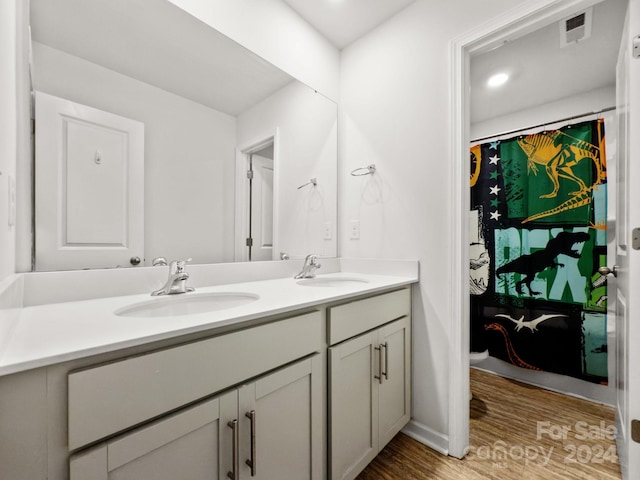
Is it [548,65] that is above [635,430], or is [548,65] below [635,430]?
above

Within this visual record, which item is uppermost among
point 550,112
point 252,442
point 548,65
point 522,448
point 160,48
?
point 548,65

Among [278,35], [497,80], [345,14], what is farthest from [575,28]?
[278,35]

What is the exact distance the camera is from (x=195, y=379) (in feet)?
2.36

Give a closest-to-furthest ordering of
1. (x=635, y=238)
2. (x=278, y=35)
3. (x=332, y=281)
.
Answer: (x=635, y=238)
(x=278, y=35)
(x=332, y=281)

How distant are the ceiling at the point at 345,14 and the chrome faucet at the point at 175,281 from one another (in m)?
1.52

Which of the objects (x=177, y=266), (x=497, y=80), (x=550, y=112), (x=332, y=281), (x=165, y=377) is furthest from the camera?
(x=550, y=112)

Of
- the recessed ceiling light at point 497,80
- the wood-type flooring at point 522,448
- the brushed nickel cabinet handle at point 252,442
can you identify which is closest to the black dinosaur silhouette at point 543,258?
the wood-type flooring at point 522,448

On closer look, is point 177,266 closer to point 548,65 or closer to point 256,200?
point 256,200

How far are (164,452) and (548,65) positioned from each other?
267 cm

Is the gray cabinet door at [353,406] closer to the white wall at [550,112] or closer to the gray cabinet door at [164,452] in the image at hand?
the gray cabinet door at [164,452]

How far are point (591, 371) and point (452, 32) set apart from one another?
221cm

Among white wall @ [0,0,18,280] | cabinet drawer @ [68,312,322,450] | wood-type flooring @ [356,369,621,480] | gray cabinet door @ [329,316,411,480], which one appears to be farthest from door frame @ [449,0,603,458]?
white wall @ [0,0,18,280]

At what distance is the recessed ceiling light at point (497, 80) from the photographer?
6.60 ft

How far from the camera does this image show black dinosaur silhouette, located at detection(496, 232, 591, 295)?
2.04m
